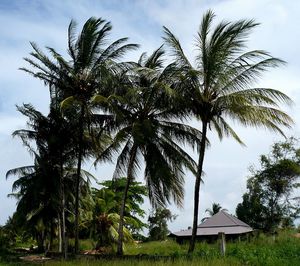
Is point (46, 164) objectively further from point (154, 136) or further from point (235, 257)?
point (235, 257)

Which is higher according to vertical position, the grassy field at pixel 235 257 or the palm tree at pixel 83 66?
the palm tree at pixel 83 66

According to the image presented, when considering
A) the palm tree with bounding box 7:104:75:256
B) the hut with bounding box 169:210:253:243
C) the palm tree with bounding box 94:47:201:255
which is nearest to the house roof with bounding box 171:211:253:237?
the hut with bounding box 169:210:253:243

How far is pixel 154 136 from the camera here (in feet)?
65.4

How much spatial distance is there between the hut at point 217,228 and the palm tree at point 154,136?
1368cm

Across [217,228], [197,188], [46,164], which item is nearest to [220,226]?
[217,228]

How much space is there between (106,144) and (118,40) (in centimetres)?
534

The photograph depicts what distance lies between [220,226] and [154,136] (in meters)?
17.1

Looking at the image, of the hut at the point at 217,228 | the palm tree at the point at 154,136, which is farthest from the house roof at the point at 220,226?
the palm tree at the point at 154,136

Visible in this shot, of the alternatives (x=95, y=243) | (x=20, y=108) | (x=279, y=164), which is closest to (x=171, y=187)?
(x=20, y=108)

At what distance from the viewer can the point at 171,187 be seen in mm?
19938

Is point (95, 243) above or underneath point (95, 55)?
underneath

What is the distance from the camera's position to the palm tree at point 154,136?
19.5 meters

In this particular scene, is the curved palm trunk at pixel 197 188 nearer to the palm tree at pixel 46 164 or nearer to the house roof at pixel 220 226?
the palm tree at pixel 46 164

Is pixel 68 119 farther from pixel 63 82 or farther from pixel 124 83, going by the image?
pixel 124 83
